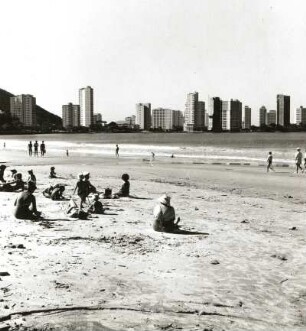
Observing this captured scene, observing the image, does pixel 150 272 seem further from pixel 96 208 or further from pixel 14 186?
pixel 14 186

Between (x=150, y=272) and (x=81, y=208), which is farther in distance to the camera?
(x=81, y=208)

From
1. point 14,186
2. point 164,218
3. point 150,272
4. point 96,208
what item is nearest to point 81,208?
point 96,208

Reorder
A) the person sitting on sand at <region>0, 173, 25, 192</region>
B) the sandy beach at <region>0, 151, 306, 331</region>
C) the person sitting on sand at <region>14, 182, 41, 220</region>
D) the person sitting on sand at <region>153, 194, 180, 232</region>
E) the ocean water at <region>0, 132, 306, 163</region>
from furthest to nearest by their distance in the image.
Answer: the ocean water at <region>0, 132, 306, 163</region>, the person sitting on sand at <region>0, 173, 25, 192</region>, the person sitting on sand at <region>14, 182, 41, 220</region>, the person sitting on sand at <region>153, 194, 180, 232</region>, the sandy beach at <region>0, 151, 306, 331</region>

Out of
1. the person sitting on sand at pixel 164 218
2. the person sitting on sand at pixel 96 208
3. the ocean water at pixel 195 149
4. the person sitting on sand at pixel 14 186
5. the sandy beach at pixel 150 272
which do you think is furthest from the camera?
the ocean water at pixel 195 149

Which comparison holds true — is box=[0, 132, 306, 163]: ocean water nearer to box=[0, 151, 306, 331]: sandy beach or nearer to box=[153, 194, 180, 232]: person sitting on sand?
box=[0, 151, 306, 331]: sandy beach

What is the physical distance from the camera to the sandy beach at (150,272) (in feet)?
18.6

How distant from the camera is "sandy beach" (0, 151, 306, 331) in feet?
18.6

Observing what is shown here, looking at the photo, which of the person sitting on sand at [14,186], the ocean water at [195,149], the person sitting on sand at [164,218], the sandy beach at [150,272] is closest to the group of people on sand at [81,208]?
the person sitting on sand at [164,218]

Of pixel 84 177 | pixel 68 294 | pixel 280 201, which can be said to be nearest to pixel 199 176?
pixel 280 201

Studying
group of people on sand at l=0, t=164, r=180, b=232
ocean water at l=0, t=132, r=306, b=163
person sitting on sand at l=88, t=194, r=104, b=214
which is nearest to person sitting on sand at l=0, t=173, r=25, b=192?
group of people on sand at l=0, t=164, r=180, b=232

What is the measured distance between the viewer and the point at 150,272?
7461 millimetres

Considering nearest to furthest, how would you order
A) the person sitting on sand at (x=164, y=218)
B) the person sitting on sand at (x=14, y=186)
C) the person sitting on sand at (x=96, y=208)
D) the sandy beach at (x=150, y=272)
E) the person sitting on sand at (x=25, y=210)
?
the sandy beach at (x=150, y=272) < the person sitting on sand at (x=164, y=218) < the person sitting on sand at (x=25, y=210) < the person sitting on sand at (x=96, y=208) < the person sitting on sand at (x=14, y=186)

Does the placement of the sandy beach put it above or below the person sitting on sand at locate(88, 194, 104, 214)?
below

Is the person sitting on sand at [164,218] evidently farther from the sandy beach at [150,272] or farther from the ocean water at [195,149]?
the ocean water at [195,149]
